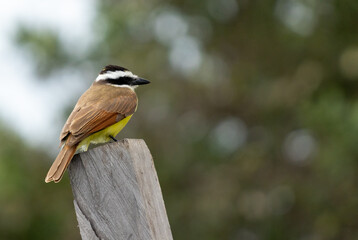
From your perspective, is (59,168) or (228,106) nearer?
(59,168)

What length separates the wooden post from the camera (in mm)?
2836

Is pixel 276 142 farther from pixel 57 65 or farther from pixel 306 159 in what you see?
pixel 57 65

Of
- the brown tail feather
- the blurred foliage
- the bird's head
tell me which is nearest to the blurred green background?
the blurred foliage

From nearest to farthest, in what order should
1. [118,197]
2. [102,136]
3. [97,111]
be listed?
[118,197]
[97,111]
[102,136]

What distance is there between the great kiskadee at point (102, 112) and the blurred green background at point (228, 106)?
179 inches

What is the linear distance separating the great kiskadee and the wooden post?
870 millimetres

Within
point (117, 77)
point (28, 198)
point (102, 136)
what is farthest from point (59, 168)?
point (28, 198)

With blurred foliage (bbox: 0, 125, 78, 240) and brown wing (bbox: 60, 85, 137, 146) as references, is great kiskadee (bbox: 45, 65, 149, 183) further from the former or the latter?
blurred foliage (bbox: 0, 125, 78, 240)

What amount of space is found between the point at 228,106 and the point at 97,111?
26.7 feet

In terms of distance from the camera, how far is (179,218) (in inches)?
468

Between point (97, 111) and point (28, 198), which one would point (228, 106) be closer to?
point (28, 198)

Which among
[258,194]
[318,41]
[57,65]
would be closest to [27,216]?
[57,65]

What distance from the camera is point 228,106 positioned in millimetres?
12836

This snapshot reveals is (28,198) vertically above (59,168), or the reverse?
(59,168)
